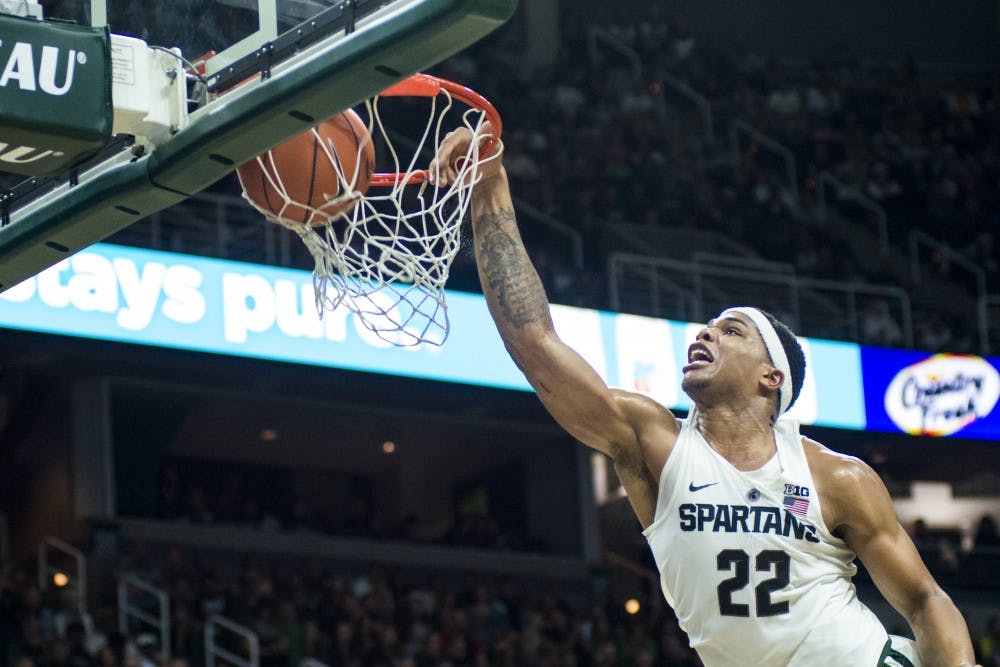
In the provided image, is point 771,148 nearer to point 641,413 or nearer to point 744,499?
point 641,413

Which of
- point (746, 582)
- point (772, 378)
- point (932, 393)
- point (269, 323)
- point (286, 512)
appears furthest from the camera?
point (286, 512)

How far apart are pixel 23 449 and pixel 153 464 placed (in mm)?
1488

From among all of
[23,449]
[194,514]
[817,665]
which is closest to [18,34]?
[817,665]

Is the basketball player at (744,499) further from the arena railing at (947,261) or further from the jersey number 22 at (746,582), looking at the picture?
the arena railing at (947,261)

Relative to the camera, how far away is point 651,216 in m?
18.5

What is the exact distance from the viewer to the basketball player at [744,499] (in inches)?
167

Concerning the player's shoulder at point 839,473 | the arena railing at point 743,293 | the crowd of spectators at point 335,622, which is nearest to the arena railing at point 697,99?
the arena railing at point 743,293

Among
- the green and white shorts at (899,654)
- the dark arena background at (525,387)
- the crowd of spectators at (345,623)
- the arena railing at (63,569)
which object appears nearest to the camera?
the green and white shorts at (899,654)

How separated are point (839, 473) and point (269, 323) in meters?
9.60

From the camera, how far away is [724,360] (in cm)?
455

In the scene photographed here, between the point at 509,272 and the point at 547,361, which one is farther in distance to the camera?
the point at 509,272

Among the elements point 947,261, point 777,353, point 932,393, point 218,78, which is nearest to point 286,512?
point 932,393

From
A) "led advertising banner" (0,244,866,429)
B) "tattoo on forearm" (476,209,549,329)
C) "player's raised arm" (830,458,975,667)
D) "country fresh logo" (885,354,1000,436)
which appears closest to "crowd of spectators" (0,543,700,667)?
"led advertising banner" (0,244,866,429)

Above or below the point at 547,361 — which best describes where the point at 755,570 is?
below
